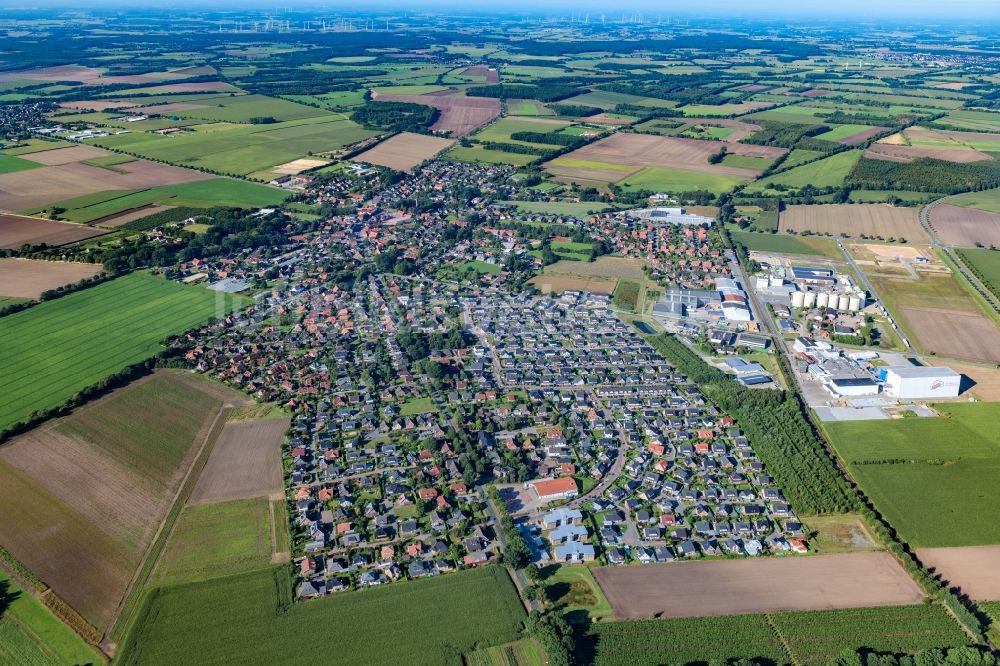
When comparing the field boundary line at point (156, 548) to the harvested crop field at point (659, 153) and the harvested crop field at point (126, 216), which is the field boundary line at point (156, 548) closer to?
the harvested crop field at point (126, 216)

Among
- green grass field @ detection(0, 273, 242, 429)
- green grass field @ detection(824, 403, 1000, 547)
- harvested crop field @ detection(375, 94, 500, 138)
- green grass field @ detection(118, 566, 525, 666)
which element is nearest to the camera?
green grass field @ detection(118, 566, 525, 666)

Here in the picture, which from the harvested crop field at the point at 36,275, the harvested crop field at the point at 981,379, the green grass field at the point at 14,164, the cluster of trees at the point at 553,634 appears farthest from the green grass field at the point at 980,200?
the green grass field at the point at 14,164

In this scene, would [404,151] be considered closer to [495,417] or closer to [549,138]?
[549,138]

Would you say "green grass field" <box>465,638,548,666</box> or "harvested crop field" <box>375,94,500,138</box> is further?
"harvested crop field" <box>375,94,500,138</box>

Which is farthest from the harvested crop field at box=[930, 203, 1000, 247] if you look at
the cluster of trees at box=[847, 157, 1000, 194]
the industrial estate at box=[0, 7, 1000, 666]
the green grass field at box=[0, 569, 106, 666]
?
the green grass field at box=[0, 569, 106, 666]

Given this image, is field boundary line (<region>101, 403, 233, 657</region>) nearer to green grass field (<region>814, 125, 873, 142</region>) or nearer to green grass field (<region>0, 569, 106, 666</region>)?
green grass field (<region>0, 569, 106, 666</region>)

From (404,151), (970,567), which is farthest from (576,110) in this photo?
(970,567)
